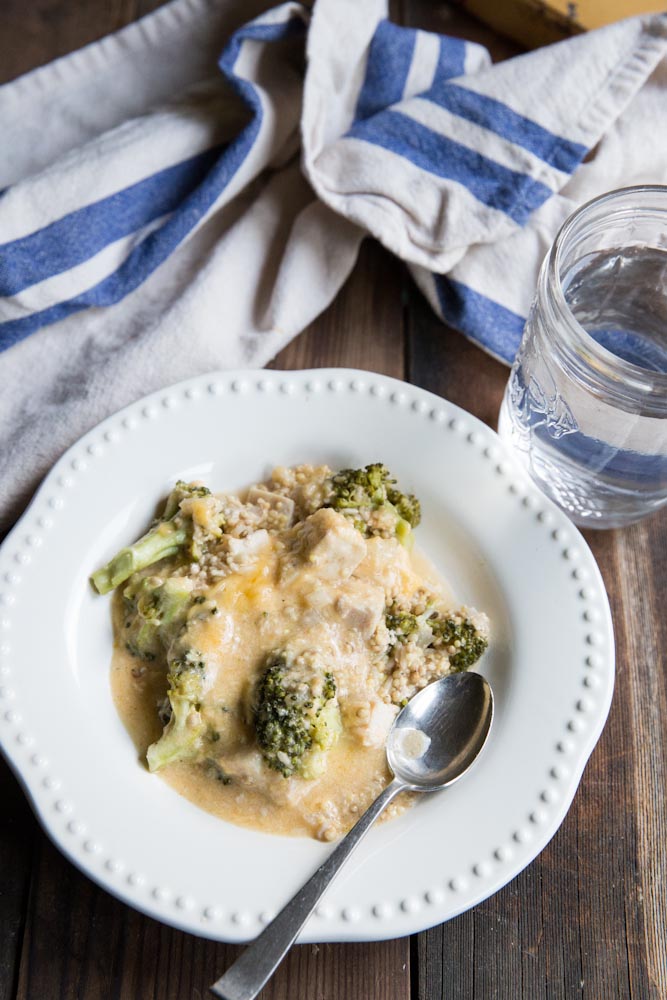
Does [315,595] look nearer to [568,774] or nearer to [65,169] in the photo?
[568,774]

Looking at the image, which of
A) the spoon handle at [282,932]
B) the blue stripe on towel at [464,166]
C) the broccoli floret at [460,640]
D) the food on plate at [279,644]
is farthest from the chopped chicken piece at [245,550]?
the blue stripe on towel at [464,166]

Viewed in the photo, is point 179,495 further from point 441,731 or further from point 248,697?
point 441,731

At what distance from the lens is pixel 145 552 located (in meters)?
2.37

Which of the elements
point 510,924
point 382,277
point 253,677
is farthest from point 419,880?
point 382,277

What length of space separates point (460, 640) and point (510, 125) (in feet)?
5.26

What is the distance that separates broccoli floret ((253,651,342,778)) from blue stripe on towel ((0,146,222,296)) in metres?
1.35

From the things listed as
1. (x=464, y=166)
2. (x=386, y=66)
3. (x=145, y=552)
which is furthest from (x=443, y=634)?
(x=386, y=66)

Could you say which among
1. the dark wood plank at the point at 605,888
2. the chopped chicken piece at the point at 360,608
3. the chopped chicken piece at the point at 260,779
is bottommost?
the dark wood plank at the point at 605,888

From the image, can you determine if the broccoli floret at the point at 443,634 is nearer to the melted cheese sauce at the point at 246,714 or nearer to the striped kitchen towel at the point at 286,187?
the melted cheese sauce at the point at 246,714

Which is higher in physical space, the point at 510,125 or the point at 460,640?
the point at 510,125

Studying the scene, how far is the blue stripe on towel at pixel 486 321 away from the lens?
9.67 ft

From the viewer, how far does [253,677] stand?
2.20 m

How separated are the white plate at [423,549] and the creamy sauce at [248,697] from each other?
0.05 metres

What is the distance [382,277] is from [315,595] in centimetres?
132
